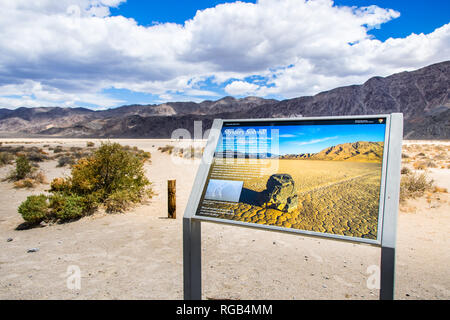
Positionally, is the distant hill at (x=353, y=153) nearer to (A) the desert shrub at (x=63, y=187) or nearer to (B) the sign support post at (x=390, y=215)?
(B) the sign support post at (x=390, y=215)

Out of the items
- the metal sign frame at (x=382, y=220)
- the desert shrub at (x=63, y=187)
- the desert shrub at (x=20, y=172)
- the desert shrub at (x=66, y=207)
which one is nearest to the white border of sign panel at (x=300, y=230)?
the metal sign frame at (x=382, y=220)

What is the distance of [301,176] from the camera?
2879 millimetres

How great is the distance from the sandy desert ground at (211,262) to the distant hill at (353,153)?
1.87 metres

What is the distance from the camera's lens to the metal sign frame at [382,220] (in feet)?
7.43

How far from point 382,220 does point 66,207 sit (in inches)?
255

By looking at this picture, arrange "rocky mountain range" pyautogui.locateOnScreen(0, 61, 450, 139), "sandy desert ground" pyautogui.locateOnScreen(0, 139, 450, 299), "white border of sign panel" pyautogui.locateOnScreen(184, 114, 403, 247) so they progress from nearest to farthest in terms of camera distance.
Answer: "white border of sign panel" pyautogui.locateOnScreen(184, 114, 403, 247), "sandy desert ground" pyautogui.locateOnScreen(0, 139, 450, 299), "rocky mountain range" pyautogui.locateOnScreen(0, 61, 450, 139)

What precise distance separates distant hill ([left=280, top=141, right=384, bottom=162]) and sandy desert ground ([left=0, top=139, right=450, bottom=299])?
6.13 feet

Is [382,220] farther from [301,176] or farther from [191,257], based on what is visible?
[191,257]

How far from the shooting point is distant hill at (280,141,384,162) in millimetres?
2625

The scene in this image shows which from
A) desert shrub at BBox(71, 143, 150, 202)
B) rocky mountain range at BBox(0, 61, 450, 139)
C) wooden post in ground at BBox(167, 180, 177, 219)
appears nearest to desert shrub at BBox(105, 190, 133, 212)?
desert shrub at BBox(71, 143, 150, 202)

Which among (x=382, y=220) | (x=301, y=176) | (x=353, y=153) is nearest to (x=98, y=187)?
(x=301, y=176)

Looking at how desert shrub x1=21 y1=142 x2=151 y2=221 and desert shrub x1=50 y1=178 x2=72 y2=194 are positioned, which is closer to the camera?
desert shrub x1=21 y1=142 x2=151 y2=221

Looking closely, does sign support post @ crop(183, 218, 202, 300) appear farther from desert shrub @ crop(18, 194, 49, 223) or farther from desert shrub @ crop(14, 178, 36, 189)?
desert shrub @ crop(14, 178, 36, 189)
